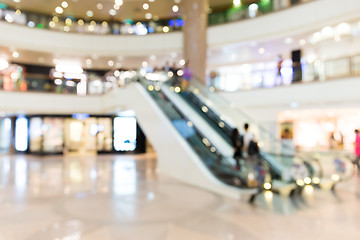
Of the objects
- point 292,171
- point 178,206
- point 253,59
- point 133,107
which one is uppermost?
Answer: point 253,59

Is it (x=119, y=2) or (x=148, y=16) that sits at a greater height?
(x=148, y=16)

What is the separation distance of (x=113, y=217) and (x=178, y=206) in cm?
139

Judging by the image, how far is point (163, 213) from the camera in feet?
18.9

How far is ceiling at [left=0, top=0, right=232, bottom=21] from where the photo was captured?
66.4ft

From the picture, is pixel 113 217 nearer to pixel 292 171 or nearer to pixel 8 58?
pixel 292 171

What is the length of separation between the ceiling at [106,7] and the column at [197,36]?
278cm

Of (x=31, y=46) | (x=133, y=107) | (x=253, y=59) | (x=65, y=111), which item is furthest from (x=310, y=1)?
(x=31, y=46)

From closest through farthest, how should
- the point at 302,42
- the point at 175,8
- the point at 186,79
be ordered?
the point at 186,79 → the point at 302,42 → the point at 175,8

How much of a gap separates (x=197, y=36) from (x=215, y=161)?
11282mm

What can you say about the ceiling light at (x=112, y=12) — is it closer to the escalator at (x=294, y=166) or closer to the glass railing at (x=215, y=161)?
the glass railing at (x=215, y=161)

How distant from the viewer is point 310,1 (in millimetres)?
14055

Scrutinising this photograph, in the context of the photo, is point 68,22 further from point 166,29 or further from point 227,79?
point 227,79

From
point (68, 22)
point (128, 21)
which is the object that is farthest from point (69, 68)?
point (128, 21)

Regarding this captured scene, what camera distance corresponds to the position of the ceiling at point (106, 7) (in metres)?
20.2
